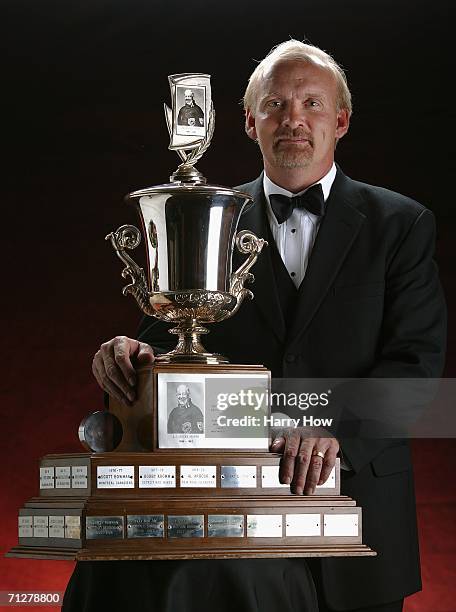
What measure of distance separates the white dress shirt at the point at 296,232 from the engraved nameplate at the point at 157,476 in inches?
25.6

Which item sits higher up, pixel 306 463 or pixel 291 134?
pixel 291 134

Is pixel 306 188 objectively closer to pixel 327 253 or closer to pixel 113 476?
pixel 327 253

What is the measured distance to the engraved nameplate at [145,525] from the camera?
Answer: 1.65 meters

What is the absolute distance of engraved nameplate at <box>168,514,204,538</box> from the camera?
1.66 m

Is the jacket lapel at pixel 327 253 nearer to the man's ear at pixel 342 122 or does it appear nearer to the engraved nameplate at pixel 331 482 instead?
the man's ear at pixel 342 122

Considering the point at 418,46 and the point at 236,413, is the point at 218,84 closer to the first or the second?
the point at 418,46

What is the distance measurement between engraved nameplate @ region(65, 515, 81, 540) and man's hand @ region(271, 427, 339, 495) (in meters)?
0.29

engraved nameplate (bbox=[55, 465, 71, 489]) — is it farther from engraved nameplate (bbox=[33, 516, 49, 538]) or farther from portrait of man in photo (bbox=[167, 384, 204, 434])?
portrait of man in photo (bbox=[167, 384, 204, 434])

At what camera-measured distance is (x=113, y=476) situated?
1671 millimetres

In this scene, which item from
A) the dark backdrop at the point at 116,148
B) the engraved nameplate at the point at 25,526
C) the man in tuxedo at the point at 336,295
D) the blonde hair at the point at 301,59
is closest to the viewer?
the engraved nameplate at the point at 25,526

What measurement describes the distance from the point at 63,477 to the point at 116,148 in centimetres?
175

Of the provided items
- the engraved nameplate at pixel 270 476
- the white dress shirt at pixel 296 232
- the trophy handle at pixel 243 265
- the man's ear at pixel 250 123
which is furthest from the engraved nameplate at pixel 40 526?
the man's ear at pixel 250 123

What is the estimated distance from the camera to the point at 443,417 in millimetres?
3328

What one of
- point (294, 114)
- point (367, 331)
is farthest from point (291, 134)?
point (367, 331)
